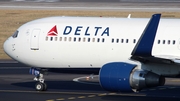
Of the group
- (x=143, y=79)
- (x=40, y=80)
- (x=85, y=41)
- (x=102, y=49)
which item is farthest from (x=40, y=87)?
(x=143, y=79)

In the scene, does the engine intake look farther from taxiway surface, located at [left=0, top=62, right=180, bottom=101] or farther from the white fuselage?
taxiway surface, located at [left=0, top=62, right=180, bottom=101]

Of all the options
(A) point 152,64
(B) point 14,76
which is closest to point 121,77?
(A) point 152,64

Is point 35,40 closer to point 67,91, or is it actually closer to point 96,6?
point 67,91

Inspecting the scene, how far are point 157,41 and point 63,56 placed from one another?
16.3 ft

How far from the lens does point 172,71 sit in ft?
88.0

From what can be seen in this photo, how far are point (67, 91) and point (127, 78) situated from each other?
6413 mm

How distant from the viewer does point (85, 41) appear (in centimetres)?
2927

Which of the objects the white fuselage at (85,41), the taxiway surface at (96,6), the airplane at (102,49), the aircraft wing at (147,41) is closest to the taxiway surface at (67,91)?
the airplane at (102,49)

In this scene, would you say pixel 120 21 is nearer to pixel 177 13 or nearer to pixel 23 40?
pixel 23 40

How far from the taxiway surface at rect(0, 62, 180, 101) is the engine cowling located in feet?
9.73

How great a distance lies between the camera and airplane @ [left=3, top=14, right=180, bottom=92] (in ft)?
83.5

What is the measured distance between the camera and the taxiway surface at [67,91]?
1125 inches

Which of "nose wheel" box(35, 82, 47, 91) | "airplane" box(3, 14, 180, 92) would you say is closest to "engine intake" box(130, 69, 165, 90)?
"airplane" box(3, 14, 180, 92)

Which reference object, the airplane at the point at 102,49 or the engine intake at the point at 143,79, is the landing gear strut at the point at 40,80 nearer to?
the airplane at the point at 102,49
